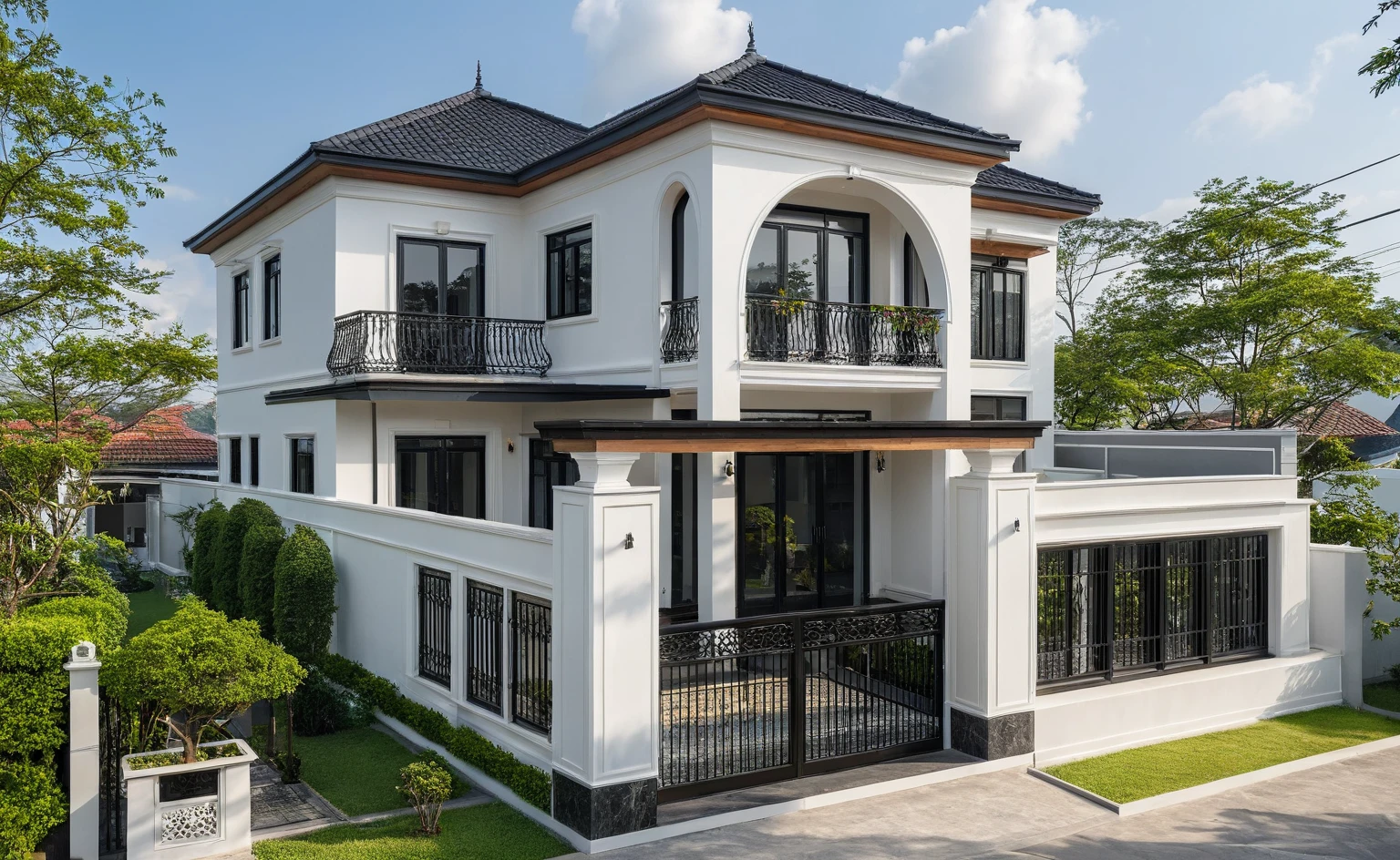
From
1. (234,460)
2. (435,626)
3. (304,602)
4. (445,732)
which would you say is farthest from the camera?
(234,460)

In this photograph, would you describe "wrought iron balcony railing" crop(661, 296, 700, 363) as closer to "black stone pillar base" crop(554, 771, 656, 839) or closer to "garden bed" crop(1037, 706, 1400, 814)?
"black stone pillar base" crop(554, 771, 656, 839)

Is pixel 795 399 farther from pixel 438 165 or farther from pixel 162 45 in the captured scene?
pixel 162 45

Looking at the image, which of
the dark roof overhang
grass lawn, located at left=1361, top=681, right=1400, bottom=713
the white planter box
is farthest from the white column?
grass lawn, located at left=1361, top=681, right=1400, bottom=713

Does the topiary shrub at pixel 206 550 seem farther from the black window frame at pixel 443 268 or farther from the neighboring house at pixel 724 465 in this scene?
the black window frame at pixel 443 268

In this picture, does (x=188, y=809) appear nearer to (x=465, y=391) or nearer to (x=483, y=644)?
(x=483, y=644)

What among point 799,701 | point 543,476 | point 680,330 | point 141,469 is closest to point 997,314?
point 680,330

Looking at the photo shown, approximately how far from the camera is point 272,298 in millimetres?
17969

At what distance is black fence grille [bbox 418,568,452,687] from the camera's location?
1057cm

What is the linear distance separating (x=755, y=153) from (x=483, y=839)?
800 cm

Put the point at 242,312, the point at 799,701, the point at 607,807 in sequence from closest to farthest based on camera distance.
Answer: the point at 607,807 → the point at 799,701 → the point at 242,312

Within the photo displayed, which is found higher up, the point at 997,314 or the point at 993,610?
the point at 997,314

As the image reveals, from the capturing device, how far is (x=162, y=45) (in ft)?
61.5

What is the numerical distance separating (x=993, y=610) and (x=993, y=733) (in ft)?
3.84

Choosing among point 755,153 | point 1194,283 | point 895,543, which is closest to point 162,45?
point 755,153
